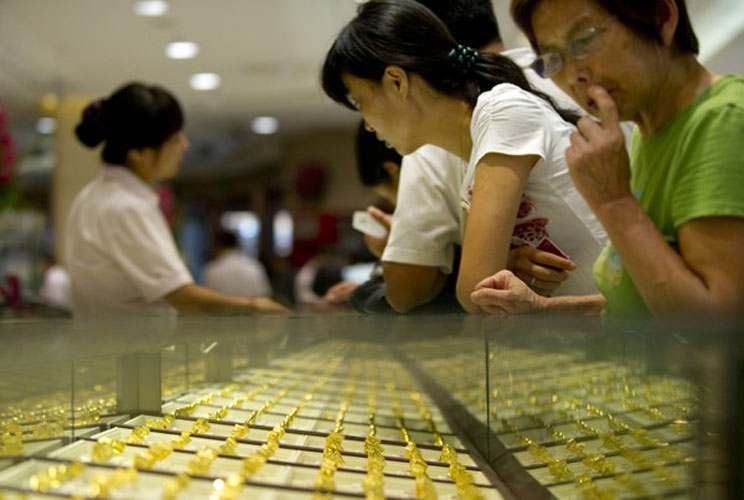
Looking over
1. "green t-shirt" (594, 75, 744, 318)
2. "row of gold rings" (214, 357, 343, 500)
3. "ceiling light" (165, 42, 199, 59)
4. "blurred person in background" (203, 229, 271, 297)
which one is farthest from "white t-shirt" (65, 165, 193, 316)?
"ceiling light" (165, 42, 199, 59)

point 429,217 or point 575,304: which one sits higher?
point 429,217

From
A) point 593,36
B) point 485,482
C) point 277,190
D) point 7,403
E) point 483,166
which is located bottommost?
point 485,482

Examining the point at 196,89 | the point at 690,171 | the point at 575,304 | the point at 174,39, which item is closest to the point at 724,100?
the point at 690,171

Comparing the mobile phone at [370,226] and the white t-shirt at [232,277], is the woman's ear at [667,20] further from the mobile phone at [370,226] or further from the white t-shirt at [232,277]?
the white t-shirt at [232,277]

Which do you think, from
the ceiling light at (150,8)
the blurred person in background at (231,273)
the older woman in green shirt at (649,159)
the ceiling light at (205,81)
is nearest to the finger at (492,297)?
the older woman in green shirt at (649,159)

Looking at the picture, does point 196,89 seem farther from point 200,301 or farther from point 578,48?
point 578,48

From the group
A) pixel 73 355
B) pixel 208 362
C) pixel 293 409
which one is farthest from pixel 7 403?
pixel 293 409

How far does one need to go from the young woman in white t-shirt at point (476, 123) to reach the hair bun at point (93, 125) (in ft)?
4.33

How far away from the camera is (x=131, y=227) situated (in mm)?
2523

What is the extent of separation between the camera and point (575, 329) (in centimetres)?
88

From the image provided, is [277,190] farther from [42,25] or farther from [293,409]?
[293,409]

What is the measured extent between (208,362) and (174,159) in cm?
150

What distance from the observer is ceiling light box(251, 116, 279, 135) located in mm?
10427

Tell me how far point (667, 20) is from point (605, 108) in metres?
0.17
